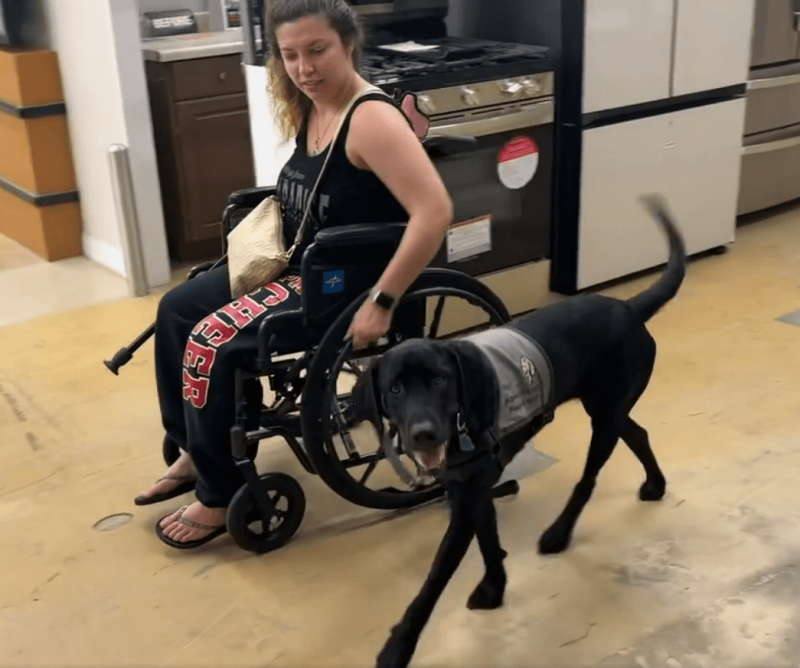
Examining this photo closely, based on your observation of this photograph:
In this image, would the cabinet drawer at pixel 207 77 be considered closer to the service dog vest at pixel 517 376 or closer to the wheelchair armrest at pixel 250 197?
the wheelchair armrest at pixel 250 197

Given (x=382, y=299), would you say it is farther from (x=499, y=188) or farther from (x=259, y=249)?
(x=499, y=188)

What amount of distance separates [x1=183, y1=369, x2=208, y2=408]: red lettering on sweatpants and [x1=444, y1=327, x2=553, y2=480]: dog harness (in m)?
0.51

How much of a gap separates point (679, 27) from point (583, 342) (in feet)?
6.02

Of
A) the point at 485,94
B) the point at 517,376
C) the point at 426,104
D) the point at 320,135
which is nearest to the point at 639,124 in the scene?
the point at 485,94

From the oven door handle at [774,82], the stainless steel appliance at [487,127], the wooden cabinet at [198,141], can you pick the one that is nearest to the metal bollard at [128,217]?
the wooden cabinet at [198,141]

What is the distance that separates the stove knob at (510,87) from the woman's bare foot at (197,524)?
59.3 inches

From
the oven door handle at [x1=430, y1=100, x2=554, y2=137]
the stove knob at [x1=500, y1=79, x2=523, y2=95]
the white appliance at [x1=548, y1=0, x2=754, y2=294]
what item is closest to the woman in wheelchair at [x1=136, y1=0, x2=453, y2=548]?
the oven door handle at [x1=430, y1=100, x2=554, y2=137]

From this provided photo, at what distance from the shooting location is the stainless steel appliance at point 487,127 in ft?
8.55

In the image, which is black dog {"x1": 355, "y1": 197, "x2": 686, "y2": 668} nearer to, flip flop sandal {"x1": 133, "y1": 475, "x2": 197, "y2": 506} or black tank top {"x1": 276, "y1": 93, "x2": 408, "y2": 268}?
black tank top {"x1": 276, "y1": 93, "x2": 408, "y2": 268}

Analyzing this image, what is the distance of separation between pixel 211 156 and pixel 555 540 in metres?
2.23

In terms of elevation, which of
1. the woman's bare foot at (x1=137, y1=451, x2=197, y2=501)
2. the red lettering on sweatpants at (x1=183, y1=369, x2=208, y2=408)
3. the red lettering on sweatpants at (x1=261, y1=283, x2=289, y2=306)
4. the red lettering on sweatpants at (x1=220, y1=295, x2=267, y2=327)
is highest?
the red lettering on sweatpants at (x1=261, y1=283, x2=289, y2=306)

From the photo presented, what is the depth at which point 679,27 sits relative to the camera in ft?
10.1

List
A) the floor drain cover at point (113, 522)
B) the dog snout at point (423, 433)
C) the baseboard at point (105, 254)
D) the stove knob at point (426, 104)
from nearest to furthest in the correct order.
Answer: the dog snout at point (423, 433) → the floor drain cover at point (113, 522) → the stove knob at point (426, 104) → the baseboard at point (105, 254)

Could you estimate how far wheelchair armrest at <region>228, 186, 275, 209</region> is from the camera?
205cm
